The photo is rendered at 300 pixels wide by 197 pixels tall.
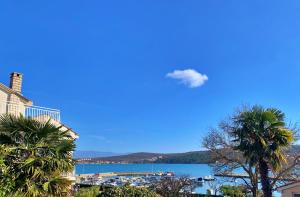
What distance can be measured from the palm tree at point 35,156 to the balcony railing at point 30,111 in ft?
14.7

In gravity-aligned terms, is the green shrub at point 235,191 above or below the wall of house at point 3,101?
below

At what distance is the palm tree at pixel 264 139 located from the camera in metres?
18.2

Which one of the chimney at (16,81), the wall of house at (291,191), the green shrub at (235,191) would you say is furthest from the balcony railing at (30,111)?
the wall of house at (291,191)

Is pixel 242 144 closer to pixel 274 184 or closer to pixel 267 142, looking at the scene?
pixel 267 142

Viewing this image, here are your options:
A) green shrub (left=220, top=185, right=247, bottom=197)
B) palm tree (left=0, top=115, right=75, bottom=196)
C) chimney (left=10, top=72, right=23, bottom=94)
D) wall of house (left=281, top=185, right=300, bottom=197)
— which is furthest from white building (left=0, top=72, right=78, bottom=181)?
wall of house (left=281, top=185, right=300, bottom=197)

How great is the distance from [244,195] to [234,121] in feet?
20.1

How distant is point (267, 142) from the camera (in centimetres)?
1844

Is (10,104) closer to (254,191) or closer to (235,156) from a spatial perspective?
(235,156)

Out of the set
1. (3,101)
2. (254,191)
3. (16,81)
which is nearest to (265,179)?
(254,191)

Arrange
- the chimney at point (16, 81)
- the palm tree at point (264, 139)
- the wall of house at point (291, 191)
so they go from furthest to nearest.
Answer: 1. the chimney at point (16, 81)
2. the wall of house at point (291, 191)
3. the palm tree at point (264, 139)

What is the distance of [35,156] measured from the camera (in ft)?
35.3

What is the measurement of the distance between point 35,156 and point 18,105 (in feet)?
23.3

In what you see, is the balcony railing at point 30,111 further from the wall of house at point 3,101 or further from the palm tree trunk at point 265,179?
the palm tree trunk at point 265,179

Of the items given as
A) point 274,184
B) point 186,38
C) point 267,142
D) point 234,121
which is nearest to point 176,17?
point 186,38
